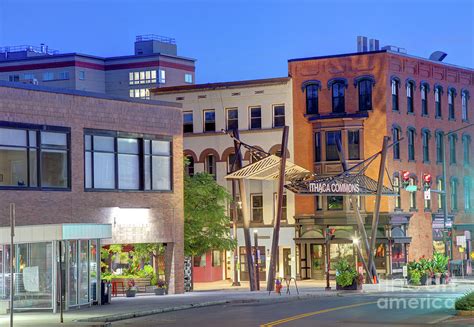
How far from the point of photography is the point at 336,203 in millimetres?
75812

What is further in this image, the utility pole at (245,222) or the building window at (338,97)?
the building window at (338,97)

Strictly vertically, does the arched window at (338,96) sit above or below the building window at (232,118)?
above

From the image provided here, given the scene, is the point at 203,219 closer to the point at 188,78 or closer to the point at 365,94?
the point at 365,94

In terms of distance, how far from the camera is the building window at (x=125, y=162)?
50438 mm

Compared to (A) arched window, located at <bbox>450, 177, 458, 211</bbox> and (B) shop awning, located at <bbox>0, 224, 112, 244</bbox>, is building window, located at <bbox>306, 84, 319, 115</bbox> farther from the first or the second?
(B) shop awning, located at <bbox>0, 224, 112, 244</bbox>

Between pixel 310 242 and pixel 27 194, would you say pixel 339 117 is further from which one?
pixel 27 194

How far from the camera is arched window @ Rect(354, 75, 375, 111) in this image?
75375mm

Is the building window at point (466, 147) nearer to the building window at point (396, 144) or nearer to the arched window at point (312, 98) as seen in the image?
the building window at point (396, 144)

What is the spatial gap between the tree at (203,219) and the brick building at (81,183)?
5940 mm

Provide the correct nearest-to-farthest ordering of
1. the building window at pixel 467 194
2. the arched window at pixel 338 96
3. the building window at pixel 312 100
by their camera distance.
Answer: the arched window at pixel 338 96 → the building window at pixel 312 100 → the building window at pixel 467 194

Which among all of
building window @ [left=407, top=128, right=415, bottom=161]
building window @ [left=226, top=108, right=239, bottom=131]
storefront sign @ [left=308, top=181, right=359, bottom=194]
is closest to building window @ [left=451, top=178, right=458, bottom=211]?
building window @ [left=407, top=128, right=415, bottom=161]

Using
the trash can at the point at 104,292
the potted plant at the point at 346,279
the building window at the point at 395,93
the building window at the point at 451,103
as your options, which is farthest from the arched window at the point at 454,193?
the trash can at the point at 104,292

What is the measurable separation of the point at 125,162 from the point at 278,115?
27.2m

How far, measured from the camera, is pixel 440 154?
83.4 meters
